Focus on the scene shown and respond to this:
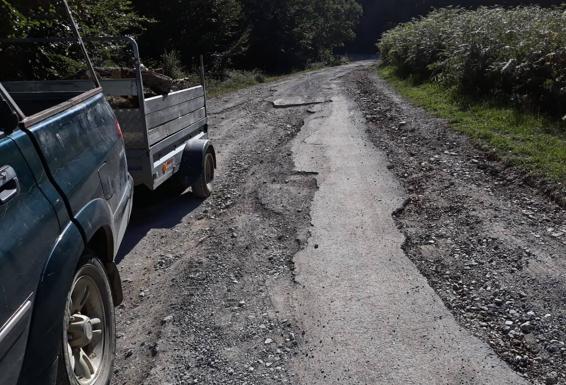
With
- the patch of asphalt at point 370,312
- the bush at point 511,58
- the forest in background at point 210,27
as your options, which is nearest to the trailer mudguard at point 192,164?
the patch of asphalt at point 370,312

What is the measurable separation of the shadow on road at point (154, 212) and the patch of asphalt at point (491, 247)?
2460mm

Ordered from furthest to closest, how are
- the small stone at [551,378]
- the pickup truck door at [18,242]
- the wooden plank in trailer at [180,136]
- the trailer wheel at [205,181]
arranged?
the trailer wheel at [205,181] → the wooden plank in trailer at [180,136] → the small stone at [551,378] → the pickup truck door at [18,242]

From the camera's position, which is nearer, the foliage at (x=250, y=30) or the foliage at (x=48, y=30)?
the foliage at (x=48, y=30)

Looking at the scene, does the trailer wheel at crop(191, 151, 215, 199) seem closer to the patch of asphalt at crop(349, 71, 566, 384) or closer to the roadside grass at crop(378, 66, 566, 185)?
the patch of asphalt at crop(349, 71, 566, 384)

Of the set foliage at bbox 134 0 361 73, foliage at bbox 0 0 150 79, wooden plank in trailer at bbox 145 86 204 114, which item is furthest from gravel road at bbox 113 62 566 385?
foliage at bbox 134 0 361 73

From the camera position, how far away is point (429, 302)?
3916 mm

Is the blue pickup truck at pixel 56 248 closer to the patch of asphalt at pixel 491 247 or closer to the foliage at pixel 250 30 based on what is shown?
the patch of asphalt at pixel 491 247

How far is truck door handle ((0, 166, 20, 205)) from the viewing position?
6.43 ft

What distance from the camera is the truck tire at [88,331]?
238cm

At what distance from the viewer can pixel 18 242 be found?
6.50 ft

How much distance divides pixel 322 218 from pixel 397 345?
2.42 metres

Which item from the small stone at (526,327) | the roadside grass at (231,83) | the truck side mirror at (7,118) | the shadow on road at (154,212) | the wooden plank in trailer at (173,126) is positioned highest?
the truck side mirror at (7,118)

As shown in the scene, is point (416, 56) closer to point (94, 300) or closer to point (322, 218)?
point (322, 218)

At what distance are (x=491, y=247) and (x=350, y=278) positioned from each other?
4.43ft
